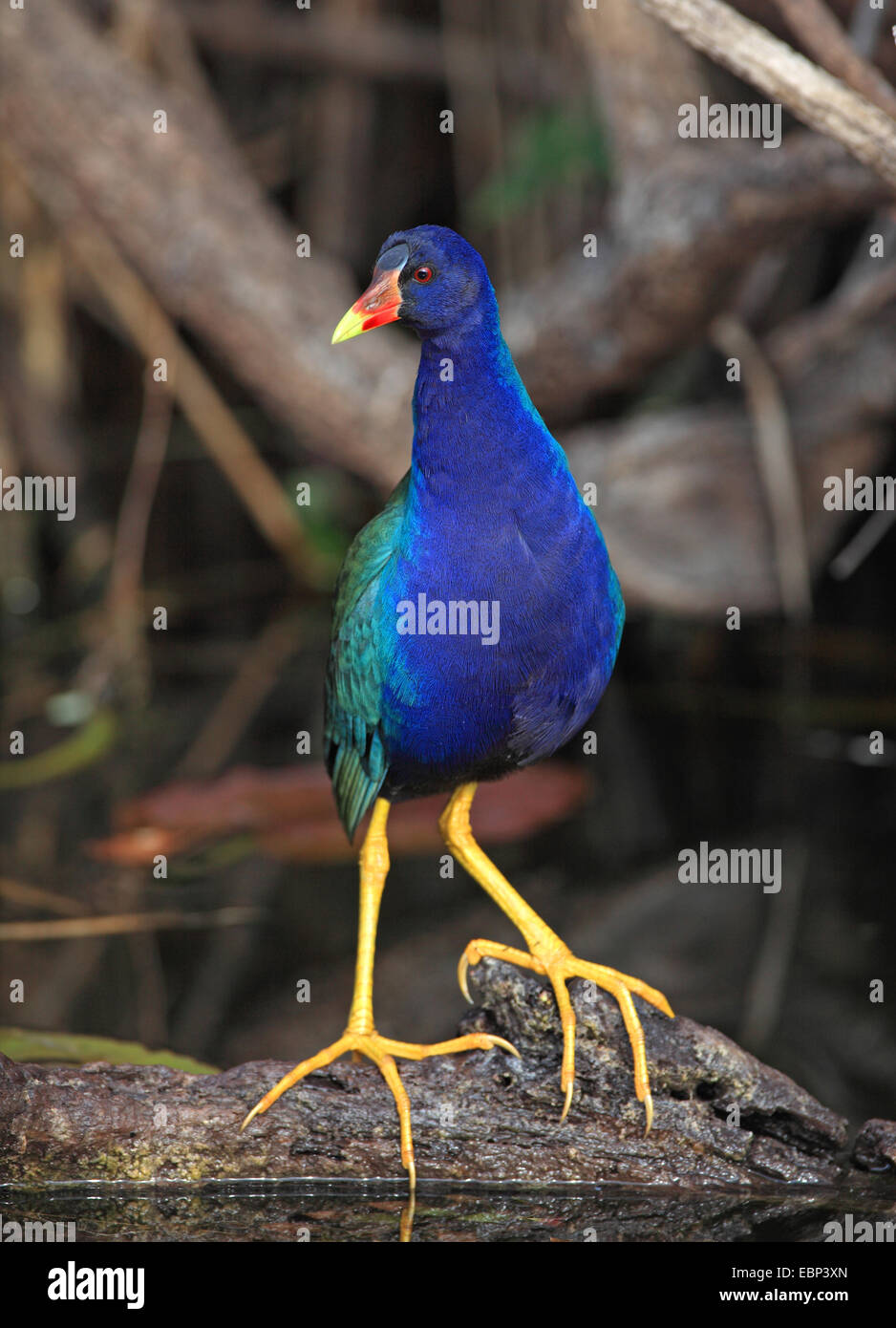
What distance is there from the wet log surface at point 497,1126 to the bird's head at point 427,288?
114 cm

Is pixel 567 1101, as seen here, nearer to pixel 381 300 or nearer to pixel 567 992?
pixel 567 992

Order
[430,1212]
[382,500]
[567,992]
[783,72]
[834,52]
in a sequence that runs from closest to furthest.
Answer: [430,1212], [567,992], [783,72], [834,52], [382,500]

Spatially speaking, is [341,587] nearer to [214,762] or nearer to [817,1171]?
[817,1171]

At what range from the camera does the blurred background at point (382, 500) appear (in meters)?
3.53

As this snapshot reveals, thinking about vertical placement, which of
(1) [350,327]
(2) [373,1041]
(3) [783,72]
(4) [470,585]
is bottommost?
(2) [373,1041]

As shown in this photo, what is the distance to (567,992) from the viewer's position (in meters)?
2.39

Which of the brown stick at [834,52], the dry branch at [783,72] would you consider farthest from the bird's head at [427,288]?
the brown stick at [834,52]

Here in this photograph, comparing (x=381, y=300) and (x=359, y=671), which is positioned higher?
(x=381, y=300)

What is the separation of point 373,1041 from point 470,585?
0.81 metres

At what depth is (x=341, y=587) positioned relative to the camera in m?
2.54

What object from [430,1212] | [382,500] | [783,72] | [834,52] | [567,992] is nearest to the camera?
[430,1212]

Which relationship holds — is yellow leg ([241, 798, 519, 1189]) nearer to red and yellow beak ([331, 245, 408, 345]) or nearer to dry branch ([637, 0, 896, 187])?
red and yellow beak ([331, 245, 408, 345])

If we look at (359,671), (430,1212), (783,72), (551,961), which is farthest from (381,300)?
(430,1212)

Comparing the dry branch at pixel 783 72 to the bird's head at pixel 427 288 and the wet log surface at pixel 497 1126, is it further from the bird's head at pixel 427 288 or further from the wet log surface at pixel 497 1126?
the wet log surface at pixel 497 1126
